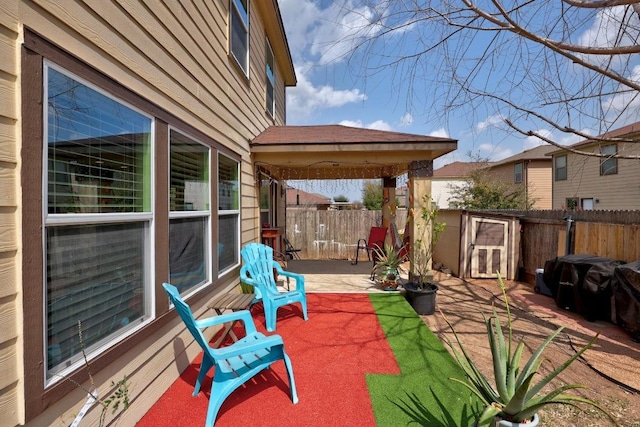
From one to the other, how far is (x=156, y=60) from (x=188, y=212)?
126cm

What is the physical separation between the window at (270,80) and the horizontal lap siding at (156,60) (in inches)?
89.6

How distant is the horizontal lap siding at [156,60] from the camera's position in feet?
4.79

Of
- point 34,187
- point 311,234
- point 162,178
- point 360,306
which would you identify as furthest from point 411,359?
point 311,234

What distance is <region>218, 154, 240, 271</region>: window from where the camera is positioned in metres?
3.59

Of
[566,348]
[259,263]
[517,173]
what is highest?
[517,173]

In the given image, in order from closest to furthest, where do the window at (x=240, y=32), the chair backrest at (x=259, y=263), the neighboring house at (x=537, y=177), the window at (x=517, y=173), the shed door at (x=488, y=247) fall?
the chair backrest at (x=259, y=263), the window at (x=240, y=32), the shed door at (x=488, y=247), the neighboring house at (x=537, y=177), the window at (x=517, y=173)

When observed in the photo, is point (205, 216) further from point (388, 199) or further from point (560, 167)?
point (560, 167)

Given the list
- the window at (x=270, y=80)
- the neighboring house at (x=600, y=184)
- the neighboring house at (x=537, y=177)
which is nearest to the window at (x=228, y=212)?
the window at (x=270, y=80)

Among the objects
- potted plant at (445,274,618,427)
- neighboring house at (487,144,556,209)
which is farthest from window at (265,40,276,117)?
neighboring house at (487,144,556,209)

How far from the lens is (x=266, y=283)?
4.00 meters

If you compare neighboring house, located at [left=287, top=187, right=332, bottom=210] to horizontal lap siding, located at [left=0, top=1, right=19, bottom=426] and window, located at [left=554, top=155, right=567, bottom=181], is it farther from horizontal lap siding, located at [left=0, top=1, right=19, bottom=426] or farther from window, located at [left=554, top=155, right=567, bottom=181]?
window, located at [left=554, top=155, right=567, bottom=181]

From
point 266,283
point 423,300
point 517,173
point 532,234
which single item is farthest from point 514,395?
point 517,173

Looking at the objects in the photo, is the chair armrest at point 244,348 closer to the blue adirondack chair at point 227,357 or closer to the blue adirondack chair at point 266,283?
the blue adirondack chair at point 227,357

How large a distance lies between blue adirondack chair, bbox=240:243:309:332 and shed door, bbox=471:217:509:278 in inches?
183
